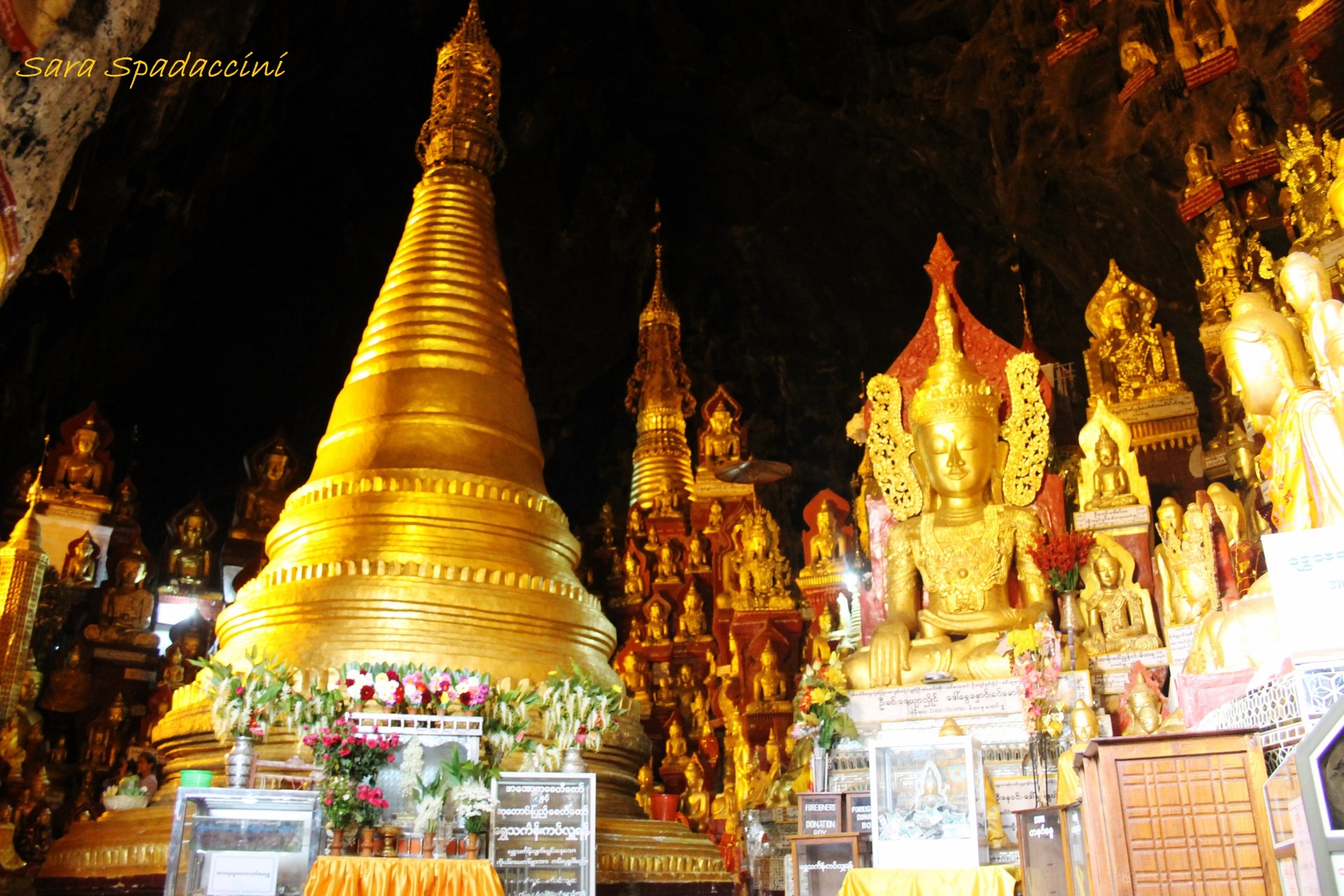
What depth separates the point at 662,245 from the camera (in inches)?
886

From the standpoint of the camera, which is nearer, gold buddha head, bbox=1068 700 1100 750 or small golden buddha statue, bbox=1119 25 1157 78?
gold buddha head, bbox=1068 700 1100 750

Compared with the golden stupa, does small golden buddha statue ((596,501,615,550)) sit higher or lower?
higher

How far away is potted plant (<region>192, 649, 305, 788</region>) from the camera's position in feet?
16.1

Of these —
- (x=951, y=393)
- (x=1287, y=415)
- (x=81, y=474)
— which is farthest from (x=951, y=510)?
(x=81, y=474)

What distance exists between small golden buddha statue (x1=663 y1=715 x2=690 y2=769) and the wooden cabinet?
1067cm

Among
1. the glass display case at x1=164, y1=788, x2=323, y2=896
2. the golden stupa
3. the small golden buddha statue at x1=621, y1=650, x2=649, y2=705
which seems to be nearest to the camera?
the glass display case at x1=164, y1=788, x2=323, y2=896

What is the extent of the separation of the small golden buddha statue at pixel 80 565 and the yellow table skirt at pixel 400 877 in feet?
38.2

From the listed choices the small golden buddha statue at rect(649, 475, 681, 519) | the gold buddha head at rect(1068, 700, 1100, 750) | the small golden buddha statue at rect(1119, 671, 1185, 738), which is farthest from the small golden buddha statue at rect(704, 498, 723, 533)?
the gold buddha head at rect(1068, 700, 1100, 750)

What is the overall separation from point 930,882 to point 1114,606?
136 inches

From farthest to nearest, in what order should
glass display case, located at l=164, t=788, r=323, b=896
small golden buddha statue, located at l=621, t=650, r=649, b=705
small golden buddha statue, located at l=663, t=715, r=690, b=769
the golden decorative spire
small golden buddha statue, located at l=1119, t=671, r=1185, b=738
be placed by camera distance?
small golden buddha statue, located at l=621, t=650, r=649, b=705 < small golden buddha statue, located at l=663, t=715, r=690, b=769 < the golden decorative spire < small golden buddha statue, located at l=1119, t=671, r=1185, b=738 < glass display case, located at l=164, t=788, r=323, b=896

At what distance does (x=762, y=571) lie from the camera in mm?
14453

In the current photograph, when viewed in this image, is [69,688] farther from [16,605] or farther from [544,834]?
[544,834]

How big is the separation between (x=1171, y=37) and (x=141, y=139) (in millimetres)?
11219

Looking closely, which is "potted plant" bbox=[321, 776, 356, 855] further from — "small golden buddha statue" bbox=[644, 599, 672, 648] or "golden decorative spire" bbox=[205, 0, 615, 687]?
"small golden buddha statue" bbox=[644, 599, 672, 648]
